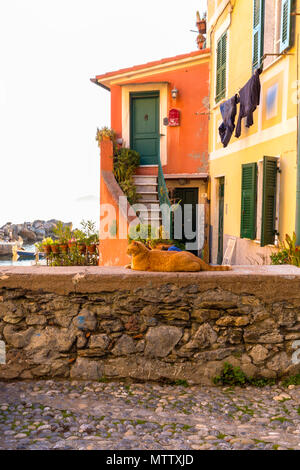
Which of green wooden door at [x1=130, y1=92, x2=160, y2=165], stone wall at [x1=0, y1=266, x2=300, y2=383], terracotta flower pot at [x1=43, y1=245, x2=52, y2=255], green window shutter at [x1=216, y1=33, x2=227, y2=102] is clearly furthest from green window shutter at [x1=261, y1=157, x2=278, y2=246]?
green wooden door at [x1=130, y1=92, x2=160, y2=165]

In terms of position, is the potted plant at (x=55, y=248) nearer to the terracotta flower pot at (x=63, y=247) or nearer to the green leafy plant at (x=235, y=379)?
the terracotta flower pot at (x=63, y=247)

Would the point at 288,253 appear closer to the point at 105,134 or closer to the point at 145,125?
the point at 105,134

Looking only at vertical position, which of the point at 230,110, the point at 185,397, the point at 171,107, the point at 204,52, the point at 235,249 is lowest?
the point at 185,397

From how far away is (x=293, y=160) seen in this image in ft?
18.9

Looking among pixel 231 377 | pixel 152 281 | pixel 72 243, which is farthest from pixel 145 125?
pixel 231 377

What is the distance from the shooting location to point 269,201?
634 centimetres

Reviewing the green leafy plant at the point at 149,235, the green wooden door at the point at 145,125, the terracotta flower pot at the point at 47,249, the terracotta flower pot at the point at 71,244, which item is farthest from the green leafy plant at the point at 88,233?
the green wooden door at the point at 145,125

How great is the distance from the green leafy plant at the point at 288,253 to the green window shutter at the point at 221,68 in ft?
16.2

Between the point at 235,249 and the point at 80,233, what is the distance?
385 centimetres

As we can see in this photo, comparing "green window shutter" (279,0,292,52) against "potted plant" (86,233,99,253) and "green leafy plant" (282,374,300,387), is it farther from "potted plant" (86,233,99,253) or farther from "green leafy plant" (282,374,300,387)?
"potted plant" (86,233,99,253)

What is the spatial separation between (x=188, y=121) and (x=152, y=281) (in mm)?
8469

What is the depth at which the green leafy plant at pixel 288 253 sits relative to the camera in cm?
533
